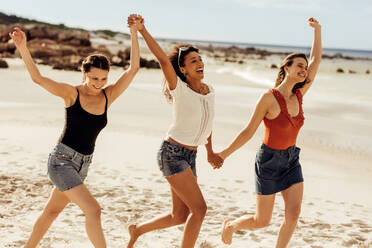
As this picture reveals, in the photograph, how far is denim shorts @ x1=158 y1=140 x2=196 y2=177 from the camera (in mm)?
4062

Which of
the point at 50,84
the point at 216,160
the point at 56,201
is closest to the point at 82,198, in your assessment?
the point at 56,201

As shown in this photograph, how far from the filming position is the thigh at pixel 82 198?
3746 mm

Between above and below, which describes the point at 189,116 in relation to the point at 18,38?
below

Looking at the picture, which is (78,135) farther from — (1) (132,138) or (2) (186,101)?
(1) (132,138)

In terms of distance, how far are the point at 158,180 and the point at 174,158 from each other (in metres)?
3.62

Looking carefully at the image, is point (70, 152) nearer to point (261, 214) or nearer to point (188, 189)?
point (188, 189)

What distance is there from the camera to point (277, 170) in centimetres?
426

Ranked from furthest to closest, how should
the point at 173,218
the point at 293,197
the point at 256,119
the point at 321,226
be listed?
1. the point at 321,226
2. the point at 173,218
3. the point at 256,119
4. the point at 293,197

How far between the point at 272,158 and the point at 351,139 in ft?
28.4

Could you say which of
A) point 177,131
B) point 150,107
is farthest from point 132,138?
point 177,131

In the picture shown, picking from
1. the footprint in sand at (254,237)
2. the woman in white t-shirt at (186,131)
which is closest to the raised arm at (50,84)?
the woman in white t-shirt at (186,131)

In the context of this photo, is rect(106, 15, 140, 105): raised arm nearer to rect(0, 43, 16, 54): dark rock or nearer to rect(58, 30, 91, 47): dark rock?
rect(0, 43, 16, 54): dark rock

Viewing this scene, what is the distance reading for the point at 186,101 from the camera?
412 centimetres

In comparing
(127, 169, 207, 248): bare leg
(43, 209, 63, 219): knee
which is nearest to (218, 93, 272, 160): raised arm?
(127, 169, 207, 248): bare leg
